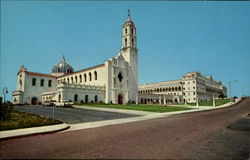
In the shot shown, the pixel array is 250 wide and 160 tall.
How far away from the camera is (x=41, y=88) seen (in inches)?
2265

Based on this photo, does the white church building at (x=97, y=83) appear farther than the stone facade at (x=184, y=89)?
No

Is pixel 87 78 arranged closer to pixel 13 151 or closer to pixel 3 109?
pixel 3 109

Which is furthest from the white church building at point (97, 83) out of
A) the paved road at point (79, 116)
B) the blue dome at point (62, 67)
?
the paved road at point (79, 116)

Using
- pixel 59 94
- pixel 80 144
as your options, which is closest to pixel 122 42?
pixel 59 94

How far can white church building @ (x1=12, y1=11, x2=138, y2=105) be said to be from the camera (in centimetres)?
4654

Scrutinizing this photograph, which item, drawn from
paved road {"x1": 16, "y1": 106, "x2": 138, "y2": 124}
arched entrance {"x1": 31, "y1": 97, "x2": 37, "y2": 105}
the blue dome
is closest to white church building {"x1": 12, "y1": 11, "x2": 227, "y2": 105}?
arched entrance {"x1": 31, "y1": 97, "x2": 37, "y2": 105}

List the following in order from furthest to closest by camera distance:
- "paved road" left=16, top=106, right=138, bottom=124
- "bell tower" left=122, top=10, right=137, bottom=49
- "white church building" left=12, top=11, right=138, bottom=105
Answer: "bell tower" left=122, top=10, right=137, bottom=49 < "white church building" left=12, top=11, right=138, bottom=105 < "paved road" left=16, top=106, right=138, bottom=124

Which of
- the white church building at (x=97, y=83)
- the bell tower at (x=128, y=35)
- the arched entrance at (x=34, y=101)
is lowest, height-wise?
the arched entrance at (x=34, y=101)

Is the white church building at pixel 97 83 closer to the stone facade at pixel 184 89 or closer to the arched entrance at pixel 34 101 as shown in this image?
the arched entrance at pixel 34 101

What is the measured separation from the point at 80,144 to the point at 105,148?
1.19 meters

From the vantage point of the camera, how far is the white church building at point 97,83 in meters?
46.5

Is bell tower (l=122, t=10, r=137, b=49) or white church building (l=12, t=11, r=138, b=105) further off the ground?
bell tower (l=122, t=10, r=137, b=49)

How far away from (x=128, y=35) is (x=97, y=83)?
22.5 metres

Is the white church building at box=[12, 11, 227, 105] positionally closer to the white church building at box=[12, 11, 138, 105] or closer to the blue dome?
the white church building at box=[12, 11, 138, 105]
